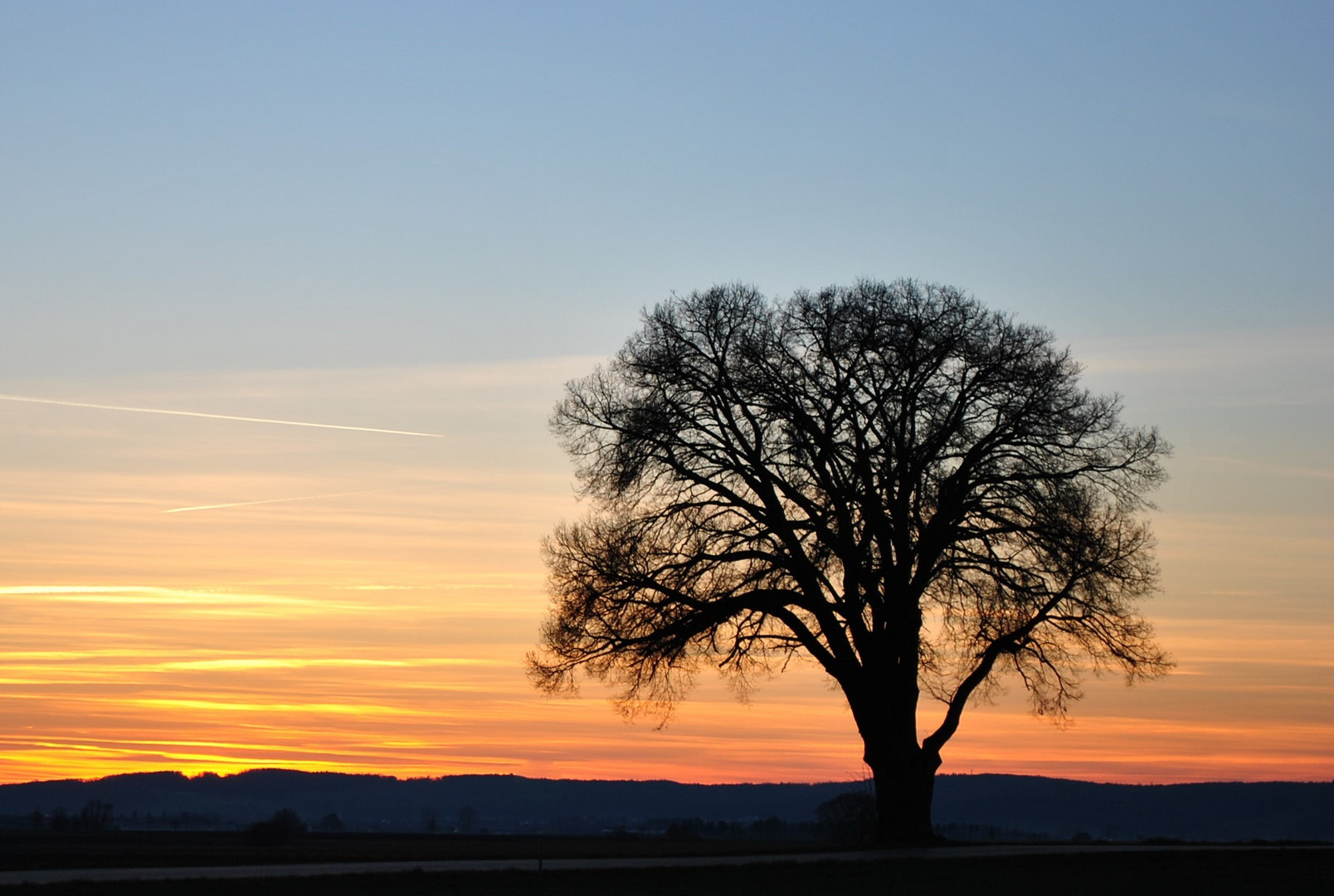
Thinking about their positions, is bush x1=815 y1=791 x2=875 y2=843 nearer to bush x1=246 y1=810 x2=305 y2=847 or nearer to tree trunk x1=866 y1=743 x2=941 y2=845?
tree trunk x1=866 y1=743 x2=941 y2=845

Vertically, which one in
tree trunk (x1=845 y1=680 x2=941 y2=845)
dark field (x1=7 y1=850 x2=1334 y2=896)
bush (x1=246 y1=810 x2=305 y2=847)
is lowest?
dark field (x1=7 y1=850 x2=1334 y2=896)

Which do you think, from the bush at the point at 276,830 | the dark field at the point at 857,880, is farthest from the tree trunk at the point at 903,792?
the bush at the point at 276,830

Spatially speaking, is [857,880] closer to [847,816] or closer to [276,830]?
[276,830]

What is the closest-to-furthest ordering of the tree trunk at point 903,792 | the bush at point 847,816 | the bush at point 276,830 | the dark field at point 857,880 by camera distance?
the dark field at point 857,880
the tree trunk at point 903,792
the bush at point 276,830
the bush at point 847,816

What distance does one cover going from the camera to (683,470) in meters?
31.1

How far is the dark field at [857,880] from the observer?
1947 centimetres

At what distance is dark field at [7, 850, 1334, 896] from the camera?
63.9 feet

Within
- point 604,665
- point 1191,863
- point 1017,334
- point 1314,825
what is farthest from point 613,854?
point 1314,825

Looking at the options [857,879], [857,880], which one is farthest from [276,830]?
[857,880]

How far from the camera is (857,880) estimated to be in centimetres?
2125

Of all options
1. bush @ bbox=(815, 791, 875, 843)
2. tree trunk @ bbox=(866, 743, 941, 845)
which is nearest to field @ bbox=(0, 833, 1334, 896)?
tree trunk @ bbox=(866, 743, 941, 845)

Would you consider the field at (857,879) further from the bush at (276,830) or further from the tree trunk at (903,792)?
the bush at (276,830)

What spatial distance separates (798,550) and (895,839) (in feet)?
20.8

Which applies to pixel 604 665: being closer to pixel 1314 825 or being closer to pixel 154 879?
pixel 154 879
